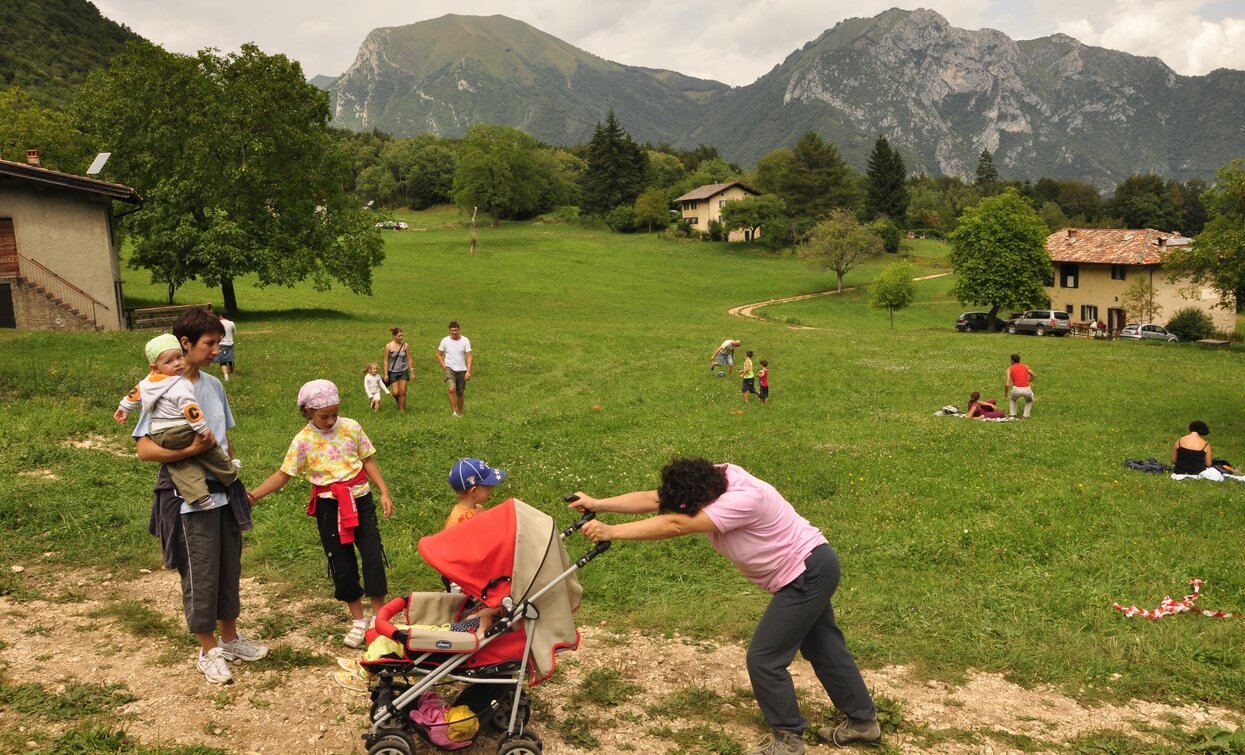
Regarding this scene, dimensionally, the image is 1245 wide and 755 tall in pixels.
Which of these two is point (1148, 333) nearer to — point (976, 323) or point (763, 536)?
point (976, 323)

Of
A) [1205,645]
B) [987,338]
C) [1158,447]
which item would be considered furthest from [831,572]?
[987,338]

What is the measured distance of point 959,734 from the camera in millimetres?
5754

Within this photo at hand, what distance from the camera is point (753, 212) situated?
85375 millimetres

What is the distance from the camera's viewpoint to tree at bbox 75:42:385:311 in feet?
112

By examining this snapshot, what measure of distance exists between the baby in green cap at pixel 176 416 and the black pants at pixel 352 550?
3.18 ft

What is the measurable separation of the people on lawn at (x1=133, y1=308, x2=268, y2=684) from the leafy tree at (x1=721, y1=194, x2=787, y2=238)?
272ft

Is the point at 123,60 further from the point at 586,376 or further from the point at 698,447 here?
the point at 698,447

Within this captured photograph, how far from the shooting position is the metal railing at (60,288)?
90.4ft

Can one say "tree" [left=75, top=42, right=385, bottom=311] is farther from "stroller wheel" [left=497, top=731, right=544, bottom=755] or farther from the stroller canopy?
"stroller wheel" [left=497, top=731, right=544, bottom=755]

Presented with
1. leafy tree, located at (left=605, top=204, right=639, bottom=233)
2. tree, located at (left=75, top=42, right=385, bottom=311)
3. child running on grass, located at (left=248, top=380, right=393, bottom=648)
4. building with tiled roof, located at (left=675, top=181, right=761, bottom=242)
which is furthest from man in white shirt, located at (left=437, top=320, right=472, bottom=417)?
leafy tree, located at (left=605, top=204, right=639, bottom=233)

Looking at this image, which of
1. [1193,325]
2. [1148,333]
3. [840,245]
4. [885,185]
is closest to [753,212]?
[840,245]

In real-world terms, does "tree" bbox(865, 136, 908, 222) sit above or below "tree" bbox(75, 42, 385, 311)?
above

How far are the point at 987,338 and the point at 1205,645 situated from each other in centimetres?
3666

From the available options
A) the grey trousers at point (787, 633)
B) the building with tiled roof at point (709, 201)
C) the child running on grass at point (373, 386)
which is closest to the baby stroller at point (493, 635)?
the grey trousers at point (787, 633)
